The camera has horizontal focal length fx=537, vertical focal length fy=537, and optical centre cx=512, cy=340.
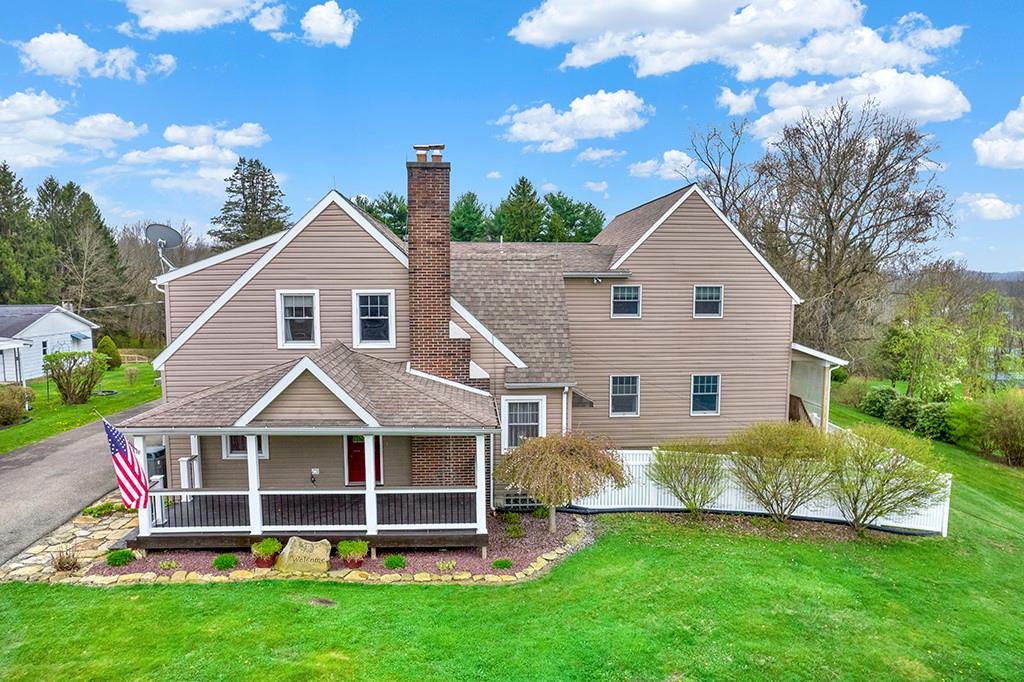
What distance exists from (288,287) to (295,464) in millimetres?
4019

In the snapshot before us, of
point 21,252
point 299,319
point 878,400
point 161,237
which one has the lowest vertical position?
point 878,400

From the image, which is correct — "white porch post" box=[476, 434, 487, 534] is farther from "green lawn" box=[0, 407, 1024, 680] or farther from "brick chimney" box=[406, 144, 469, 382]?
"brick chimney" box=[406, 144, 469, 382]

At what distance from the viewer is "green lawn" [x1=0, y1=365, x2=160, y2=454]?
1891cm

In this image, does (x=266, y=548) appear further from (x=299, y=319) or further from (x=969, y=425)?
(x=969, y=425)

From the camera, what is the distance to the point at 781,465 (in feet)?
38.9

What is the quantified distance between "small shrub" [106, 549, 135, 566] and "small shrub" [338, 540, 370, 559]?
3761 millimetres

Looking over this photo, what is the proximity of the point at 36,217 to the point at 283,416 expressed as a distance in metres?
58.3

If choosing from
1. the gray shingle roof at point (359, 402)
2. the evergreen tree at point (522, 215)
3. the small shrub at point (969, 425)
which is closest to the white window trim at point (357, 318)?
the gray shingle roof at point (359, 402)

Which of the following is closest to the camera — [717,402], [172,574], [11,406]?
[172,574]

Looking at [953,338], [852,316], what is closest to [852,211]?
[852,316]

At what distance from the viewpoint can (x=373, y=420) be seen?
32.7 feet

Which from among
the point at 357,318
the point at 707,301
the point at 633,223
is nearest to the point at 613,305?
the point at 707,301

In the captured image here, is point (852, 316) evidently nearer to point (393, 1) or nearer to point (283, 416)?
point (393, 1)

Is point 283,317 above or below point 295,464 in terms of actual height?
above
